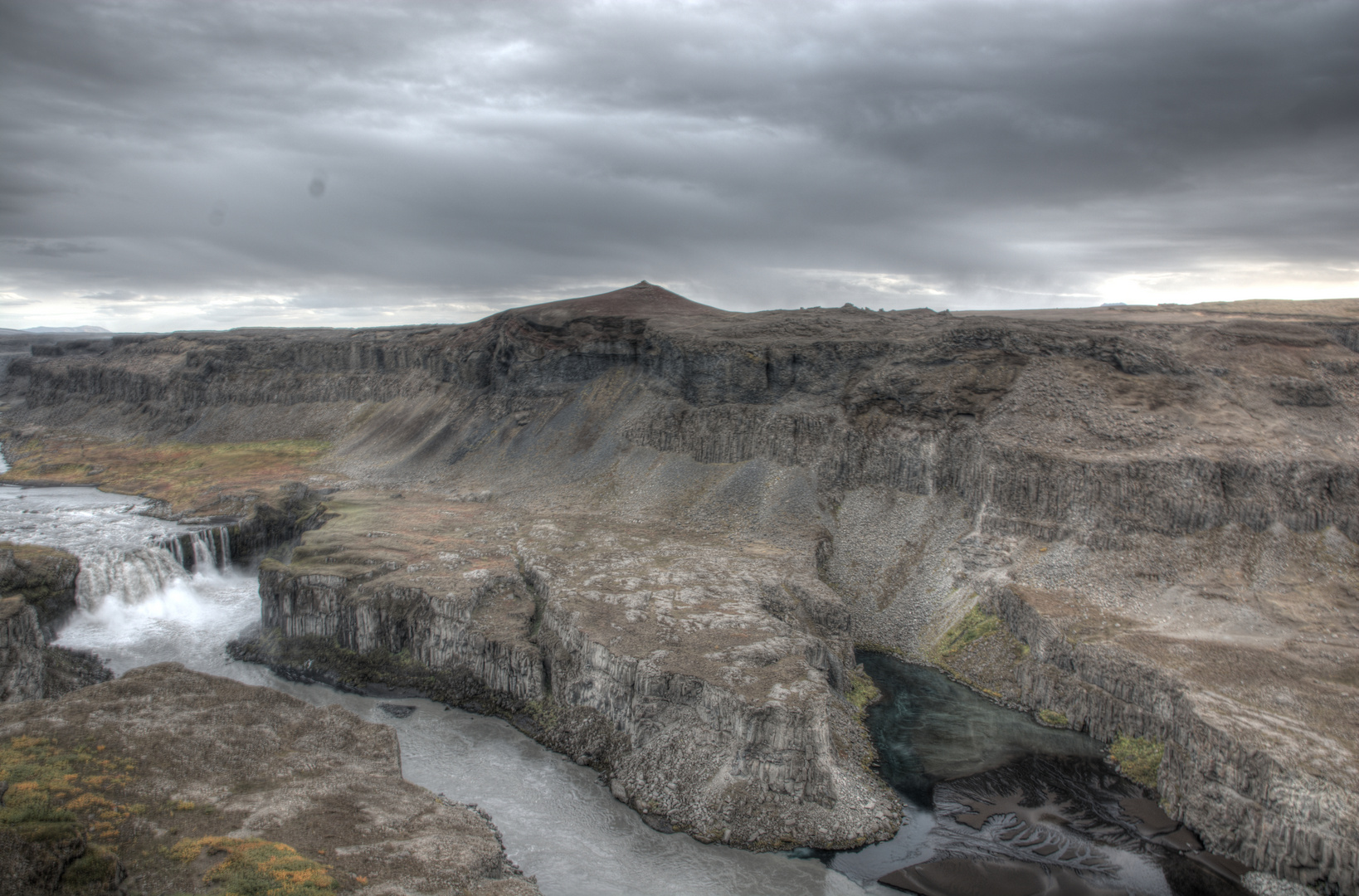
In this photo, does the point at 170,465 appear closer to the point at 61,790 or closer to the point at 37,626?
the point at 37,626

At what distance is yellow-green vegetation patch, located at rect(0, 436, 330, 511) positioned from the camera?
8969 cm

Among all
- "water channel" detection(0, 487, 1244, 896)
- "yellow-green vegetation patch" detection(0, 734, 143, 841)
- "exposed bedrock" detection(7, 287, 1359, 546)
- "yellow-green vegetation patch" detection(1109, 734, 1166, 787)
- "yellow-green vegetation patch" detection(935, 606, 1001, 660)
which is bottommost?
"water channel" detection(0, 487, 1244, 896)

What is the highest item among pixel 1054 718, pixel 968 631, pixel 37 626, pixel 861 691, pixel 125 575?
pixel 37 626

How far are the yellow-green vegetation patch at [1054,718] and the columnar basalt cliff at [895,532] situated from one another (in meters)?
0.63

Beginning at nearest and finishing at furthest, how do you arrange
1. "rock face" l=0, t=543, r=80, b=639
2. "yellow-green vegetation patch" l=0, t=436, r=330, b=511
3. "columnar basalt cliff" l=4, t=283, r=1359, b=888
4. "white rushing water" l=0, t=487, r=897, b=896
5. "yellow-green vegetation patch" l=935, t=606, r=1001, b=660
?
"white rushing water" l=0, t=487, r=897, b=896
"columnar basalt cliff" l=4, t=283, r=1359, b=888
"rock face" l=0, t=543, r=80, b=639
"yellow-green vegetation patch" l=935, t=606, r=1001, b=660
"yellow-green vegetation patch" l=0, t=436, r=330, b=511

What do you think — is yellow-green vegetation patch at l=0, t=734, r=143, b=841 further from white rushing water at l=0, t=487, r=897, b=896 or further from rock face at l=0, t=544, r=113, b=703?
white rushing water at l=0, t=487, r=897, b=896

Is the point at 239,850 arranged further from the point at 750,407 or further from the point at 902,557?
the point at 750,407

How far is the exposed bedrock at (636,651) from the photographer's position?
33344mm

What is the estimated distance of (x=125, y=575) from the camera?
184 ft

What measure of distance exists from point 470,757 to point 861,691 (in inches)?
904

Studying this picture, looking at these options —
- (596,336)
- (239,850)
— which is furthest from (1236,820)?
(596,336)

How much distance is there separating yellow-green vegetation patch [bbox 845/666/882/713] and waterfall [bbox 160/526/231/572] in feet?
176

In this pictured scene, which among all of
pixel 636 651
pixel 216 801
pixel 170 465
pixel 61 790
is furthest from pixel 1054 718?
pixel 170 465

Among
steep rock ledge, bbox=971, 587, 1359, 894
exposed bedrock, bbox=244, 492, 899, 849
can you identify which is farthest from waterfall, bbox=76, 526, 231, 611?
steep rock ledge, bbox=971, 587, 1359, 894
